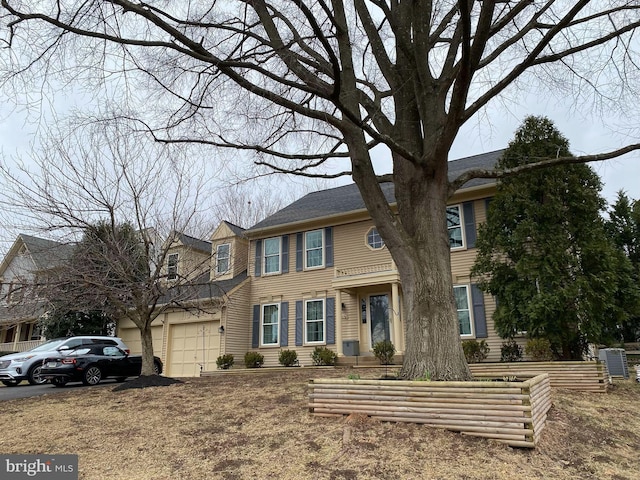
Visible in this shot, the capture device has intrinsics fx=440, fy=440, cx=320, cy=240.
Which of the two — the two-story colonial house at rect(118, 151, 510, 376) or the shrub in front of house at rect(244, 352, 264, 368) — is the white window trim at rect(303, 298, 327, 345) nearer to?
the two-story colonial house at rect(118, 151, 510, 376)

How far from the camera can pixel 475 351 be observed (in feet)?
40.4

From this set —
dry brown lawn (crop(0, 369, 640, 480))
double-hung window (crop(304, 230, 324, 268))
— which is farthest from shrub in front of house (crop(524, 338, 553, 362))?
double-hung window (crop(304, 230, 324, 268))

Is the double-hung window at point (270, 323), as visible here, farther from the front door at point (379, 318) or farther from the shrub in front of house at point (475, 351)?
the shrub in front of house at point (475, 351)

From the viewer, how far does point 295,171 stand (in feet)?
26.6

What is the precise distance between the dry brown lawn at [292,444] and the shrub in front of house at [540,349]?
3.02m

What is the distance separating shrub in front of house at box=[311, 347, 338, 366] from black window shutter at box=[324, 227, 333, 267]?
3.23 meters

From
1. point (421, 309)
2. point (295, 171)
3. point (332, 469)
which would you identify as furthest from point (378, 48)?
point (332, 469)

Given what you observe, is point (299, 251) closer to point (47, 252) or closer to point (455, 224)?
point (455, 224)

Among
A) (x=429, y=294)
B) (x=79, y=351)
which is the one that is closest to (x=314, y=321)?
(x=79, y=351)

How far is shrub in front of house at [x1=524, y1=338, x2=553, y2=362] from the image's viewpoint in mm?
10137

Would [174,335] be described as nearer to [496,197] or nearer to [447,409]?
[496,197]

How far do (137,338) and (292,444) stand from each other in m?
16.8

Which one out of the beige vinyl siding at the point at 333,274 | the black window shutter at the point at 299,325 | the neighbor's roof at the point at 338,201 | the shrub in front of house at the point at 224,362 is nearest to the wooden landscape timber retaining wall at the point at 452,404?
the beige vinyl siding at the point at 333,274

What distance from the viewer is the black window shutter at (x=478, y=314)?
13.0m
